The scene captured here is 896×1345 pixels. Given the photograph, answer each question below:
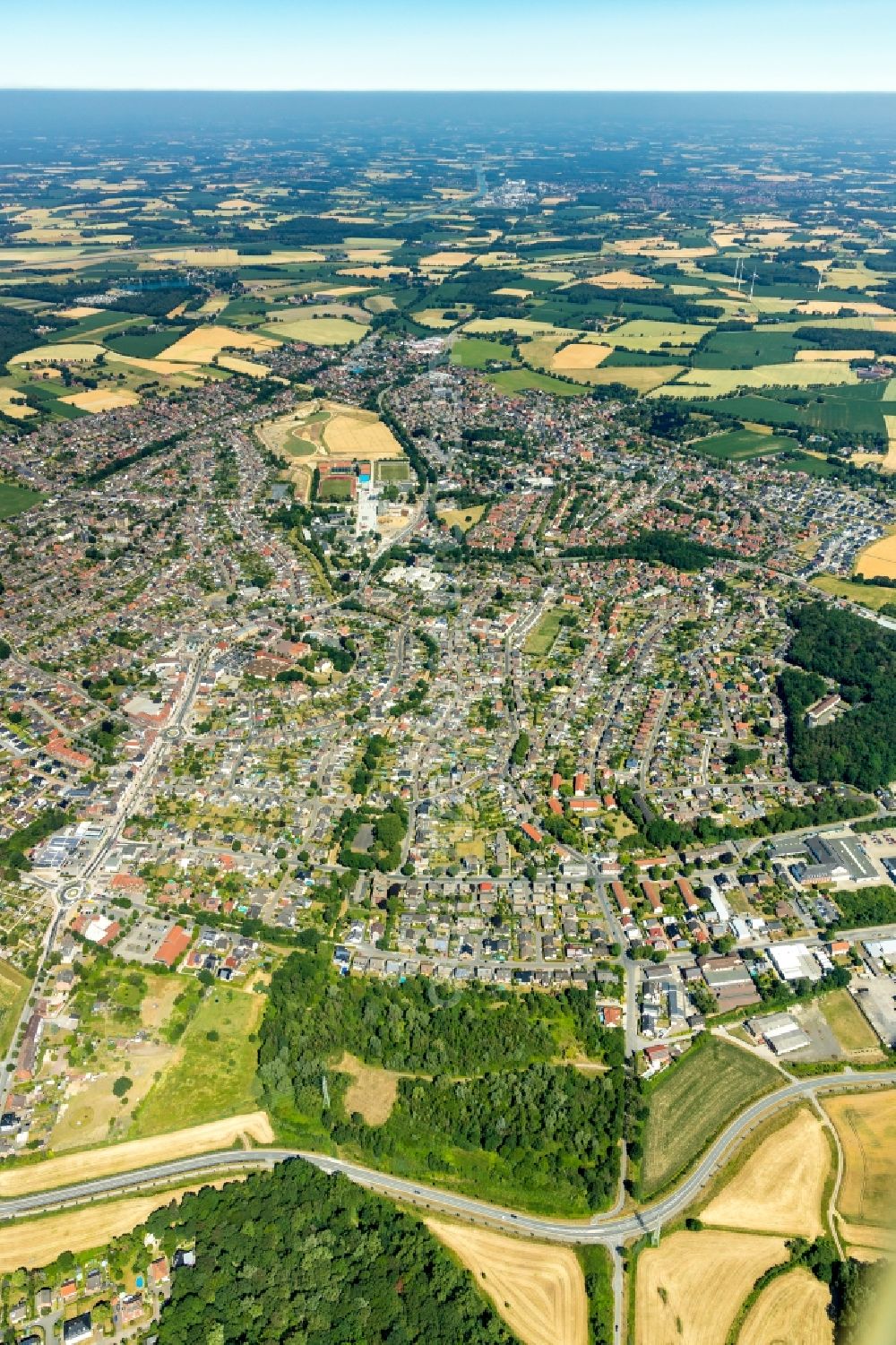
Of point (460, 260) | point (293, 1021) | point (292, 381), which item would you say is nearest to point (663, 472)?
point (292, 381)

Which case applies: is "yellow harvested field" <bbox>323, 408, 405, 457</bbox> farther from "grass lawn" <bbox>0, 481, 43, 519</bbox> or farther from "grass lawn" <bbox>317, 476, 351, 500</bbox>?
Answer: "grass lawn" <bbox>0, 481, 43, 519</bbox>

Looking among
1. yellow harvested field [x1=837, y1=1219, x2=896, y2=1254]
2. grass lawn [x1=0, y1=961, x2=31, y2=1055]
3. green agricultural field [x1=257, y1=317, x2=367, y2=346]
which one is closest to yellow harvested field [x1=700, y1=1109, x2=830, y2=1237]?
yellow harvested field [x1=837, y1=1219, x2=896, y2=1254]

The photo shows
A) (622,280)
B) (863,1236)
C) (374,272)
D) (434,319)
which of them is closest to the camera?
(863,1236)

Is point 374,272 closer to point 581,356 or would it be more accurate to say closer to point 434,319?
point 434,319

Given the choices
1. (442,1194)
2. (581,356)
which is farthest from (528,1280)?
(581,356)

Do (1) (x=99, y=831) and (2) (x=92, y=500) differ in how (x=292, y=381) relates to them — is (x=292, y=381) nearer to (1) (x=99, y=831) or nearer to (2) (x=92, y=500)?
(2) (x=92, y=500)

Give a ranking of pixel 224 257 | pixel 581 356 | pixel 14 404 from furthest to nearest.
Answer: pixel 224 257 < pixel 581 356 < pixel 14 404
